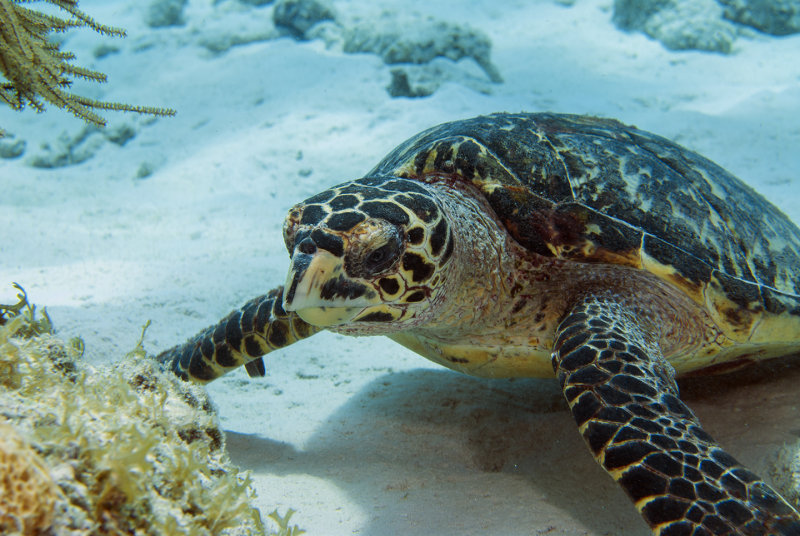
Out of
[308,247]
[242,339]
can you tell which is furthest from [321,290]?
[242,339]

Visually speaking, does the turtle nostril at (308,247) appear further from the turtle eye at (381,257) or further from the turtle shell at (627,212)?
the turtle shell at (627,212)

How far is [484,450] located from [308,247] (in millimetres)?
1614

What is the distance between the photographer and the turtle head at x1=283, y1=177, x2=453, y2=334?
1.83 metres

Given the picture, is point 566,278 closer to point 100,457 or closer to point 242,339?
point 242,339

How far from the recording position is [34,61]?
2.44 m

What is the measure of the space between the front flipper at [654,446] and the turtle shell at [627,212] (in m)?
0.54

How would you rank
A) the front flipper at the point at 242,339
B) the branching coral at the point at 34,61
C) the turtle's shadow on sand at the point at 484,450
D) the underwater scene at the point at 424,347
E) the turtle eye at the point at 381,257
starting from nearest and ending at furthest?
the underwater scene at the point at 424,347 < the turtle eye at the point at 381,257 < the turtle's shadow on sand at the point at 484,450 < the branching coral at the point at 34,61 < the front flipper at the point at 242,339

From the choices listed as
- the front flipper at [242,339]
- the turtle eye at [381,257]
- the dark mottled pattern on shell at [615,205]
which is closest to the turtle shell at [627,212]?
the dark mottled pattern on shell at [615,205]

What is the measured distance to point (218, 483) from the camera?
4.44 ft

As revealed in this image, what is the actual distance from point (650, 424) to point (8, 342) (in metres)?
2.05

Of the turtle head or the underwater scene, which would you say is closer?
the underwater scene

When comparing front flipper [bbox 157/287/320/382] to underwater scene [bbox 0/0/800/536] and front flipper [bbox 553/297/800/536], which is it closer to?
underwater scene [bbox 0/0/800/536]

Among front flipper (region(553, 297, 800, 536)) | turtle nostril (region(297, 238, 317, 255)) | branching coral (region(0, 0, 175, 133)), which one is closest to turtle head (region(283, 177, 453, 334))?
turtle nostril (region(297, 238, 317, 255))

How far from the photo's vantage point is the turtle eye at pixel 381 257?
1897mm
